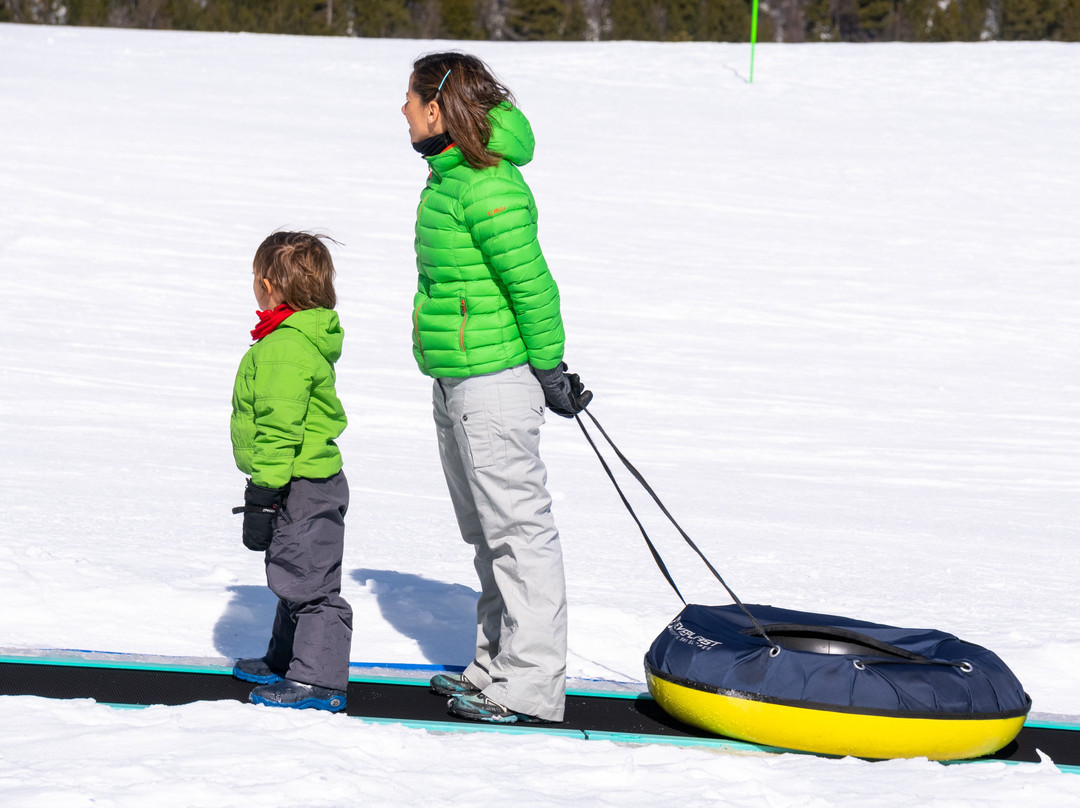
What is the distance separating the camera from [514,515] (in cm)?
352

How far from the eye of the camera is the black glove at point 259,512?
352 cm

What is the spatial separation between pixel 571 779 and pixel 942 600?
300 cm

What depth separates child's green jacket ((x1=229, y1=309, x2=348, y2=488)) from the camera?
350 centimetres

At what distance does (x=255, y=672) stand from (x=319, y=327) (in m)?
1.09

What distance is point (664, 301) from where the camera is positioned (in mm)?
13750

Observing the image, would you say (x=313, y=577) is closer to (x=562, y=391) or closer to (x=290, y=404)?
(x=290, y=404)

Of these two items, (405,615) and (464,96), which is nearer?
(464,96)

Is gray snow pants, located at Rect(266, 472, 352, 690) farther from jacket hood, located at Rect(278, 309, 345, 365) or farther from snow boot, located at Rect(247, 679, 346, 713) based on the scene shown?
jacket hood, located at Rect(278, 309, 345, 365)

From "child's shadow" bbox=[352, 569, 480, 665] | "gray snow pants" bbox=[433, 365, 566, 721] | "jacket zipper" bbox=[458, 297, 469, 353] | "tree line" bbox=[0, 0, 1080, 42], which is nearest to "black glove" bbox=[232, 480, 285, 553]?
"gray snow pants" bbox=[433, 365, 566, 721]

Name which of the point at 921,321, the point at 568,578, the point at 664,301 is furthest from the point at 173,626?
the point at 921,321

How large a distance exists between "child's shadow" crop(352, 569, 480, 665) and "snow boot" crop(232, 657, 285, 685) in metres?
0.82

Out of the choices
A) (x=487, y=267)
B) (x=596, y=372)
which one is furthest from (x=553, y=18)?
(x=487, y=267)

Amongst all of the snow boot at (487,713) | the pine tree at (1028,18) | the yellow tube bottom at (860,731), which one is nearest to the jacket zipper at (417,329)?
the snow boot at (487,713)

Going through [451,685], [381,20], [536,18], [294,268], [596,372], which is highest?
[536,18]
